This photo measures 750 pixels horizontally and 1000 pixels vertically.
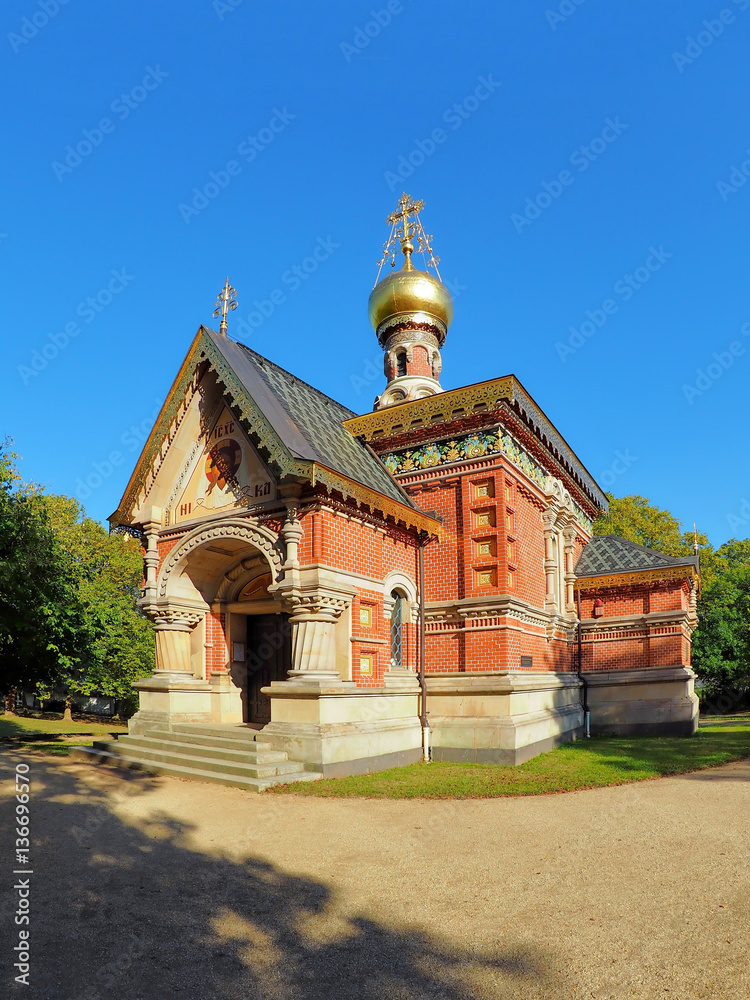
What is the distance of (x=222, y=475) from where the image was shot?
13.1m

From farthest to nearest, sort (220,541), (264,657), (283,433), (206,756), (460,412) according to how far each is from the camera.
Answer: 1. (460,412)
2. (264,657)
3. (220,541)
4. (283,433)
5. (206,756)

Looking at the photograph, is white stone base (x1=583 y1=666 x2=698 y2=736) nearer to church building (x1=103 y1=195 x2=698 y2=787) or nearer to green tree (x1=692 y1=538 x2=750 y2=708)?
church building (x1=103 y1=195 x2=698 y2=787)

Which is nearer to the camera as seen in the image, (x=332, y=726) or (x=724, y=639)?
(x=332, y=726)

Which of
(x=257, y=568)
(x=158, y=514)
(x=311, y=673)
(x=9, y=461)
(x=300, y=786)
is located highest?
(x=9, y=461)

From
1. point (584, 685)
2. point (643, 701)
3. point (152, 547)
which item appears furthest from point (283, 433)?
point (643, 701)

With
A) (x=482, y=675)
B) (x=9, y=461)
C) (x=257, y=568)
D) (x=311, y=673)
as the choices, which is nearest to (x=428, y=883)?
(x=311, y=673)

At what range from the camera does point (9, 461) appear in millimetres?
18391

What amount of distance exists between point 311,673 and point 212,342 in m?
6.62

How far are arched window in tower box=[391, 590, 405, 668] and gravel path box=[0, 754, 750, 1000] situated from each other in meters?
4.87

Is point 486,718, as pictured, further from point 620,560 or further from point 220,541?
point 620,560

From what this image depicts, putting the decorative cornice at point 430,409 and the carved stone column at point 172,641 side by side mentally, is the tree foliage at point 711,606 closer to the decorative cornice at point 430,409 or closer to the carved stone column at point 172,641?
the decorative cornice at point 430,409

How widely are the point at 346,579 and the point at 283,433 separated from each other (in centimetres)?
272

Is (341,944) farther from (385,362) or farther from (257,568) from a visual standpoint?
(385,362)

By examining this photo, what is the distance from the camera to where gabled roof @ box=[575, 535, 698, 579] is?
59.7 feet
